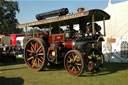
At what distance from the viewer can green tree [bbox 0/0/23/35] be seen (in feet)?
147

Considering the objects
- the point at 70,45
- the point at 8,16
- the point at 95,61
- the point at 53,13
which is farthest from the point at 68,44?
the point at 8,16

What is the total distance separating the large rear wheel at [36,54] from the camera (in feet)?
23.2

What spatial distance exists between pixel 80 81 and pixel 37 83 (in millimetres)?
1512

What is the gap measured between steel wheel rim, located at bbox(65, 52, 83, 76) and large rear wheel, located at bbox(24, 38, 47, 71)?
1.34m

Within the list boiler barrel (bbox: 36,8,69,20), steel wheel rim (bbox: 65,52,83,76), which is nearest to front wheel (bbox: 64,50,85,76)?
steel wheel rim (bbox: 65,52,83,76)

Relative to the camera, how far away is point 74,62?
599cm

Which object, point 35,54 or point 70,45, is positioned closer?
point 70,45

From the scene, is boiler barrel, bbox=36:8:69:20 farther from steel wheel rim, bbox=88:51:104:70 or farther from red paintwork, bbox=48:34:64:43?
→ steel wheel rim, bbox=88:51:104:70

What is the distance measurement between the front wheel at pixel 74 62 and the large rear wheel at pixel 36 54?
1.36 m

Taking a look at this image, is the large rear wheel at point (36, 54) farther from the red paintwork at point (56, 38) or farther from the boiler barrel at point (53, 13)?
the boiler barrel at point (53, 13)

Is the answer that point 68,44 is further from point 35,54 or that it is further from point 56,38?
point 35,54

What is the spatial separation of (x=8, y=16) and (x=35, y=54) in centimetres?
4447

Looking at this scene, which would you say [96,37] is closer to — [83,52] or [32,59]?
[83,52]

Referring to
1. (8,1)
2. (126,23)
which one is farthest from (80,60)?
(8,1)
